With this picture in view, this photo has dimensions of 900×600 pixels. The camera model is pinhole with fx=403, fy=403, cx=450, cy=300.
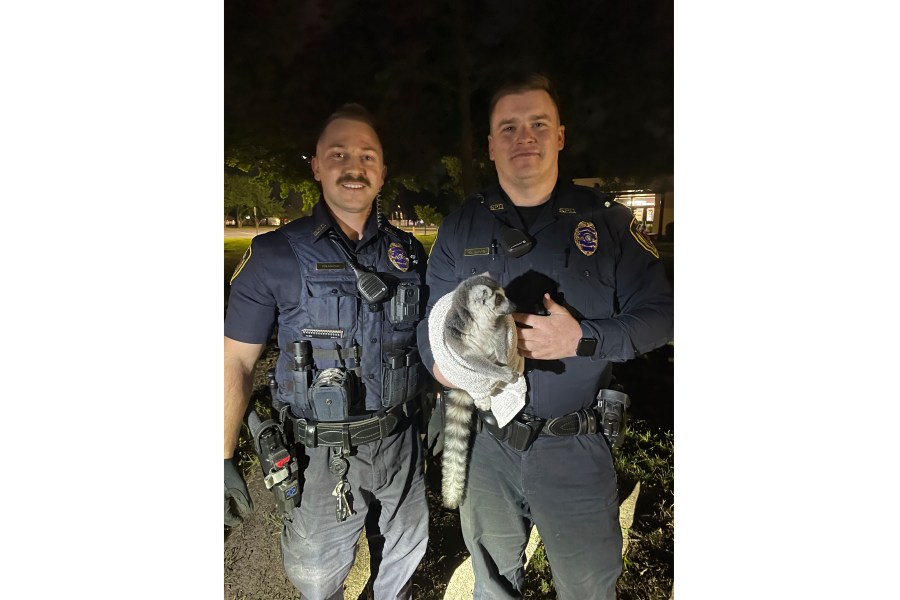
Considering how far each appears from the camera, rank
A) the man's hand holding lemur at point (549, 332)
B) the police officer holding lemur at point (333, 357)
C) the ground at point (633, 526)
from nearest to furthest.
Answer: the man's hand holding lemur at point (549, 332) < the police officer holding lemur at point (333, 357) < the ground at point (633, 526)

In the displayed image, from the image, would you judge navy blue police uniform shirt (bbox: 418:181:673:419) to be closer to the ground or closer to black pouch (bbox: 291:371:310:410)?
the ground

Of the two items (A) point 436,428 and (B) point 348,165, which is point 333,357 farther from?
(B) point 348,165

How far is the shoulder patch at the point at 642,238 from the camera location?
62.3 inches

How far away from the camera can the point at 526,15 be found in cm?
165

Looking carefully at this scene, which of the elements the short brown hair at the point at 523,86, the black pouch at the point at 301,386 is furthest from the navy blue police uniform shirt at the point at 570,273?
the black pouch at the point at 301,386

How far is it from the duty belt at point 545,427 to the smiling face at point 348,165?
1.06 m

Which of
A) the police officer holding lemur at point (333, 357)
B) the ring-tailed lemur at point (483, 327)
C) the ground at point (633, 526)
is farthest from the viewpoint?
the ground at point (633, 526)

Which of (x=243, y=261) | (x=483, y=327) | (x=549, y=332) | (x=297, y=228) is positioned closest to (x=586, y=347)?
(x=549, y=332)

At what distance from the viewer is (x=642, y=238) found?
1.59 meters

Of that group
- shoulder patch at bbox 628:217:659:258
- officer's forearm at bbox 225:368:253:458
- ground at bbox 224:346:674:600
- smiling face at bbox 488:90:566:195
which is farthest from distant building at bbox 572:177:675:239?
officer's forearm at bbox 225:368:253:458

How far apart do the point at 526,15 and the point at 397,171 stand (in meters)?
0.82

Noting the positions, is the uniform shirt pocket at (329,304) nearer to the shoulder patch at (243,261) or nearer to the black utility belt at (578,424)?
the shoulder patch at (243,261)

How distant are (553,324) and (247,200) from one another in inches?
52.1

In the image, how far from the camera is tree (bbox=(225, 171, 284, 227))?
64.6 inches
